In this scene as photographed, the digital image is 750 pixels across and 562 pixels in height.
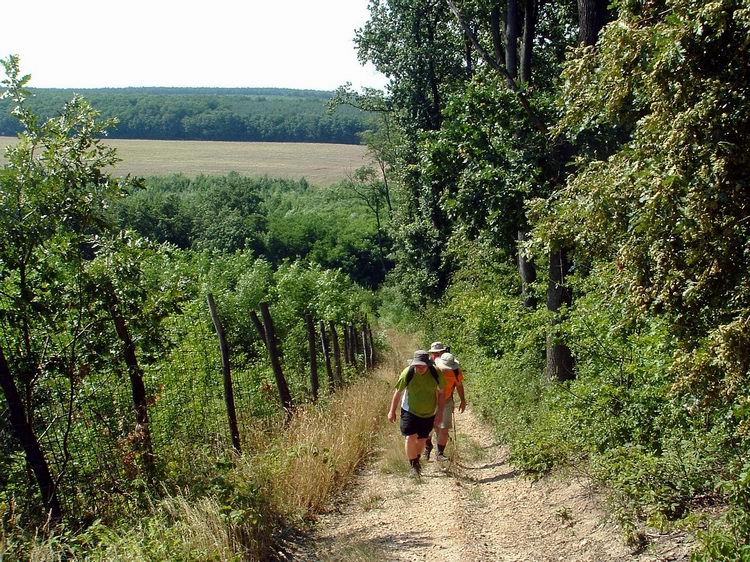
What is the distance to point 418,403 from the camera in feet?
28.3

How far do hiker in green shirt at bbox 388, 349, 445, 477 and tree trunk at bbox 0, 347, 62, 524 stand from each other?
4.08m

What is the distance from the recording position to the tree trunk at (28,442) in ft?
18.0

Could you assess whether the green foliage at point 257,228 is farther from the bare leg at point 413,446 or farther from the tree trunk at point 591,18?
the bare leg at point 413,446

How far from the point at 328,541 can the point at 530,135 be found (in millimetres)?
6780

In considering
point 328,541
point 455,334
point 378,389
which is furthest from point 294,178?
point 328,541

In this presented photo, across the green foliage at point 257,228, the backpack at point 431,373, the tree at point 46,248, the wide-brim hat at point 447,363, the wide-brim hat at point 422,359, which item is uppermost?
the tree at point 46,248

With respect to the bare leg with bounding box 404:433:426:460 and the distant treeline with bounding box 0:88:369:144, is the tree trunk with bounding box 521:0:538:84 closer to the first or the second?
the bare leg with bounding box 404:433:426:460

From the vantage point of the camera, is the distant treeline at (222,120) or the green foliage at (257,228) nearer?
the green foliage at (257,228)

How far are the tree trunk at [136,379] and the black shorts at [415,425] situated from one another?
10.6ft

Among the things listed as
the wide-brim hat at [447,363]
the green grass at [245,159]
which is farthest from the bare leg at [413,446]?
the green grass at [245,159]

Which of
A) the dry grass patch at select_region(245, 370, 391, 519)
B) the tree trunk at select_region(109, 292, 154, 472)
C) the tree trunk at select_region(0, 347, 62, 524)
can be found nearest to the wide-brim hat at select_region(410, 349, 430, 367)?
the dry grass patch at select_region(245, 370, 391, 519)

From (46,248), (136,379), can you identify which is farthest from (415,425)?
(46,248)

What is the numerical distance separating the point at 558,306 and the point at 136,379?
694 cm

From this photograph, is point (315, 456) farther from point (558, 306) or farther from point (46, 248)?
point (558, 306)
